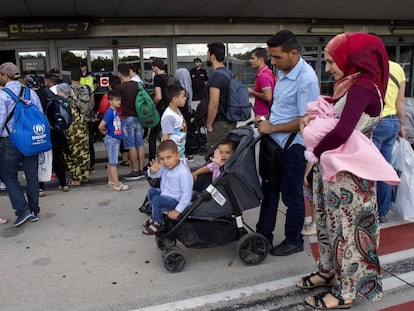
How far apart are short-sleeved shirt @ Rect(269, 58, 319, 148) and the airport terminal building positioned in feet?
19.8

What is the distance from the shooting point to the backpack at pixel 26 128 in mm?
4133

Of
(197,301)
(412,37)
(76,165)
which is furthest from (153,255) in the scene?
(412,37)

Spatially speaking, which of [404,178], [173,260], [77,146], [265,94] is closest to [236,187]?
[173,260]

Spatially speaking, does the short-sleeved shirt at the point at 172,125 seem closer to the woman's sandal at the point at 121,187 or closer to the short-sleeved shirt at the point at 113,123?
the short-sleeved shirt at the point at 113,123

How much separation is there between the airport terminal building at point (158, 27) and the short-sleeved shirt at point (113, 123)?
370cm

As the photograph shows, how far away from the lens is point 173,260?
3248 millimetres

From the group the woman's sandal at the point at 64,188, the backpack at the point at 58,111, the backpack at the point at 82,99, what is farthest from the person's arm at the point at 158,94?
the woman's sandal at the point at 64,188

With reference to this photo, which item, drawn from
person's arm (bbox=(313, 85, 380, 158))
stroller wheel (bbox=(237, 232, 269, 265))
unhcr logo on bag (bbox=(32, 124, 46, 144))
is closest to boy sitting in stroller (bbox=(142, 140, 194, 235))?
stroller wheel (bbox=(237, 232, 269, 265))

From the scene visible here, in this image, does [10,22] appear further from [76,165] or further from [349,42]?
[349,42]

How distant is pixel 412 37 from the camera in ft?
43.4

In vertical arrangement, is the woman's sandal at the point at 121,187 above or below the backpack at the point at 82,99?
below

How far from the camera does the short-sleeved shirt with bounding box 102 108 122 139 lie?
548 cm

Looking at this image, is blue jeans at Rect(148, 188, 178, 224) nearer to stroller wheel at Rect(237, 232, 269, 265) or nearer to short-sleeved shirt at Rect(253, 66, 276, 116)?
stroller wheel at Rect(237, 232, 269, 265)

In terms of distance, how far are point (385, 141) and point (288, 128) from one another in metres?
1.44
